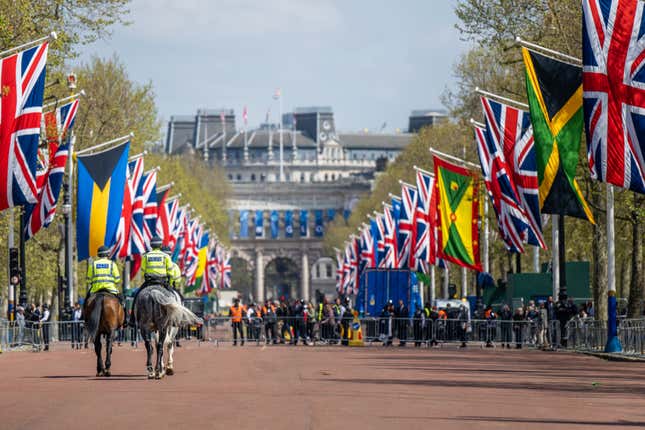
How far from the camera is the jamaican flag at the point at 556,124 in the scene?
3306 cm

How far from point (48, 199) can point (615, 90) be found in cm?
1927

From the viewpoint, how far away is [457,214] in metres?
50.0

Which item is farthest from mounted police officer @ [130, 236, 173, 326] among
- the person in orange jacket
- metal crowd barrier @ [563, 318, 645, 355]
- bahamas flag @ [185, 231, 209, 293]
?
bahamas flag @ [185, 231, 209, 293]

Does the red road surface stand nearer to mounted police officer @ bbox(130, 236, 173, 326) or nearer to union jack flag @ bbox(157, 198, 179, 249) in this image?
mounted police officer @ bbox(130, 236, 173, 326)

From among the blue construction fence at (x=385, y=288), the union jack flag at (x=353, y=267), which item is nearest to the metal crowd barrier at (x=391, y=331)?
the blue construction fence at (x=385, y=288)

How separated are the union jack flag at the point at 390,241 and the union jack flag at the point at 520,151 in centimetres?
3520

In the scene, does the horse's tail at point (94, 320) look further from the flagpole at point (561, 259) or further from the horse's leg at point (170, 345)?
the flagpole at point (561, 259)

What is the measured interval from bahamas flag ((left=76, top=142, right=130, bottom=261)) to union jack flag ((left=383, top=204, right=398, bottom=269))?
3131 centimetres

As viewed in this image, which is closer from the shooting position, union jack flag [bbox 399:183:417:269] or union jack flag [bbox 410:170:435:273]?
union jack flag [bbox 410:170:435:273]

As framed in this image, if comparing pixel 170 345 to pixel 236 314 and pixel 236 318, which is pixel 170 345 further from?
pixel 236 314

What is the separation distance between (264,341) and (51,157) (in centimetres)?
1353

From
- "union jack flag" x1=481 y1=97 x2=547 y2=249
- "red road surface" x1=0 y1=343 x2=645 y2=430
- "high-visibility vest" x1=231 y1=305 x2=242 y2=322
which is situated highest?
"union jack flag" x1=481 y1=97 x2=547 y2=249

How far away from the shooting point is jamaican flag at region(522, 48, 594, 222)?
108ft

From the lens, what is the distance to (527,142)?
39.0 m
